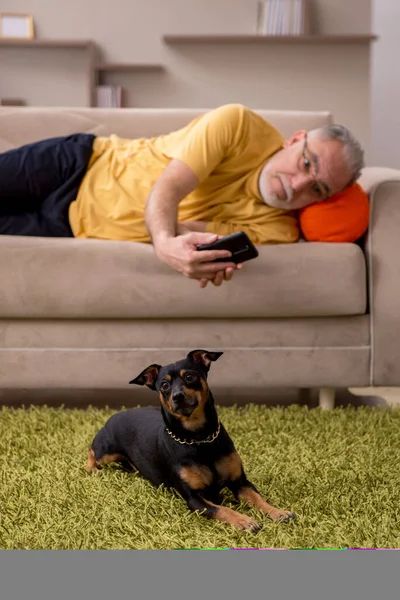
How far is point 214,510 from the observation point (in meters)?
1.24

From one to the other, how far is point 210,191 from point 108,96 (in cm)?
280

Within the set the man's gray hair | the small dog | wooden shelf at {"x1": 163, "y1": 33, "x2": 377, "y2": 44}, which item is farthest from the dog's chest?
wooden shelf at {"x1": 163, "y1": 33, "x2": 377, "y2": 44}

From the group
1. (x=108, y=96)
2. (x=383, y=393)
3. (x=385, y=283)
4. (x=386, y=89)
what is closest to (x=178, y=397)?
(x=385, y=283)

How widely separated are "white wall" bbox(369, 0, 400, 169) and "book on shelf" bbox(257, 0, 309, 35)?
1.44ft

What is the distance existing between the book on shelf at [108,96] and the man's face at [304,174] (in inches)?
112

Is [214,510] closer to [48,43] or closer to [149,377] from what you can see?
[149,377]

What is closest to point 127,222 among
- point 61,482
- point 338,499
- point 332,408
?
point 332,408

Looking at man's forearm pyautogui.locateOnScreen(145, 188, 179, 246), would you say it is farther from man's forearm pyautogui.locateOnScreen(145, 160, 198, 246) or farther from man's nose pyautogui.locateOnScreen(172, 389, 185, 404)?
man's nose pyautogui.locateOnScreen(172, 389, 185, 404)

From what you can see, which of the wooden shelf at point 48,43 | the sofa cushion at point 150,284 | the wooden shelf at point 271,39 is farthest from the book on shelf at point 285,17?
the sofa cushion at point 150,284

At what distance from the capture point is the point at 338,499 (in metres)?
1.35

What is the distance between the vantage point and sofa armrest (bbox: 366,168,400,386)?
6.77 feet

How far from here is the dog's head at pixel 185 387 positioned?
129 centimetres

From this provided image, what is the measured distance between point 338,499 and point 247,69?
3971mm

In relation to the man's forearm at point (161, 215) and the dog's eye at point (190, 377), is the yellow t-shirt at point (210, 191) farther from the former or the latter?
the dog's eye at point (190, 377)
